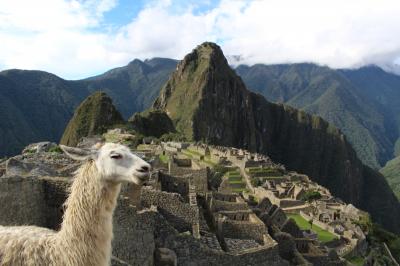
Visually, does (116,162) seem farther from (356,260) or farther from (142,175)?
(356,260)

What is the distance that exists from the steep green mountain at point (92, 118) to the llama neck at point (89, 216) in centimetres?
9508

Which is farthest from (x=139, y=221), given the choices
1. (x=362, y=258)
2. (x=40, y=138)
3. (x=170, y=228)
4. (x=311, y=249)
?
(x=40, y=138)

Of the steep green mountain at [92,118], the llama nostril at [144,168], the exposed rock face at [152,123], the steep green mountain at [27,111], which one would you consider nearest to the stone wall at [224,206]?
the llama nostril at [144,168]

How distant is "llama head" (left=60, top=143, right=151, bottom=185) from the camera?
467 cm

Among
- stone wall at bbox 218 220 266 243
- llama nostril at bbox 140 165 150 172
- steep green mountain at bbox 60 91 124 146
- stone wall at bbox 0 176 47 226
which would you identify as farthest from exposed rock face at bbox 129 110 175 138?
llama nostril at bbox 140 165 150 172

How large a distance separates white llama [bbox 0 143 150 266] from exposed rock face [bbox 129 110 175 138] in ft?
304

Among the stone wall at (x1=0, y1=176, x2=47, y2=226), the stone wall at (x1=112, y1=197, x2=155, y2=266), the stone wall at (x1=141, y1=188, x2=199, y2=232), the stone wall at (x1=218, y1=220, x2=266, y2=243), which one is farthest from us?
the stone wall at (x1=218, y1=220, x2=266, y2=243)

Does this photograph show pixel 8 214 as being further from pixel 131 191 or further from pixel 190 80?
pixel 190 80

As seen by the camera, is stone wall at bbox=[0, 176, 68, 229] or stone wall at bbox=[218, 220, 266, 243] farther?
stone wall at bbox=[218, 220, 266, 243]

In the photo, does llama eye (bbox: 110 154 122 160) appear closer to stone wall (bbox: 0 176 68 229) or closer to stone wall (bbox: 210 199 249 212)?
stone wall (bbox: 0 176 68 229)

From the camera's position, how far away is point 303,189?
153ft

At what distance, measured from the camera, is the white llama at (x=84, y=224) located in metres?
4.88

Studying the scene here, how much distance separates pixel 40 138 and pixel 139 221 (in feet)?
470

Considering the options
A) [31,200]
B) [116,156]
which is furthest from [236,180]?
[116,156]
